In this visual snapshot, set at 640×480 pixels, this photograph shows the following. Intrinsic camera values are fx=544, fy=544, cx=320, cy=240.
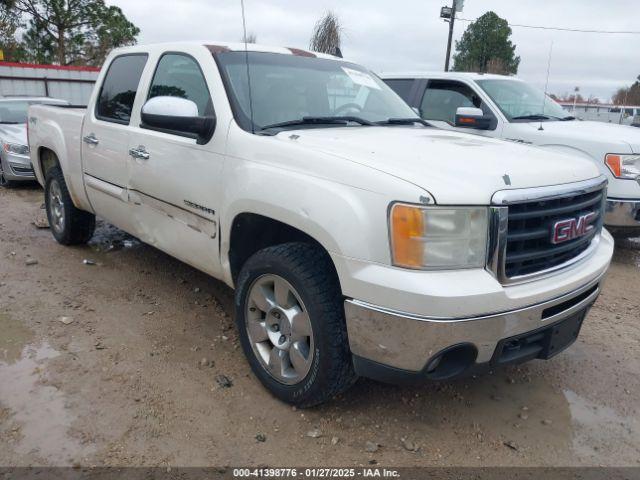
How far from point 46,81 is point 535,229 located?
69.5 feet

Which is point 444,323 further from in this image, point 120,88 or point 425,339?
point 120,88

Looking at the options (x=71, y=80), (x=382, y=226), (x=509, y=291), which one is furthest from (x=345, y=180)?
(x=71, y=80)

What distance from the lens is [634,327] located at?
406 centimetres

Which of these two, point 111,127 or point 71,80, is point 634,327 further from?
point 71,80

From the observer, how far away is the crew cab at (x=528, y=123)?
17.5ft

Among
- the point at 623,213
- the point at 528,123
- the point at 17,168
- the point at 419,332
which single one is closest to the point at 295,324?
the point at 419,332

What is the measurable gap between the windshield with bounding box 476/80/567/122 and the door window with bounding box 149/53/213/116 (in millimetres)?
3985

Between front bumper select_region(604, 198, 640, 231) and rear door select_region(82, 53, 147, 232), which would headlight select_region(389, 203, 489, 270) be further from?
front bumper select_region(604, 198, 640, 231)

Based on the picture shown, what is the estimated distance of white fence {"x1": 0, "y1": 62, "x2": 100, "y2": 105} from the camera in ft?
62.6

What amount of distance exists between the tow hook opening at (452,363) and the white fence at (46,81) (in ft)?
62.4

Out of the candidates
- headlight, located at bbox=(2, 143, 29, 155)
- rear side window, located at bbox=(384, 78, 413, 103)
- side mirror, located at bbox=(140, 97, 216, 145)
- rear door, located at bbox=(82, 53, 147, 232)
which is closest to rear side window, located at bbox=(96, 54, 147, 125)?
rear door, located at bbox=(82, 53, 147, 232)

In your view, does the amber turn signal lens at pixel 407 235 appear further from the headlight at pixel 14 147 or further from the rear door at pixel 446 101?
the headlight at pixel 14 147

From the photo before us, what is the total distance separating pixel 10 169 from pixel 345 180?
26.1 feet

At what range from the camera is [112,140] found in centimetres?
409
